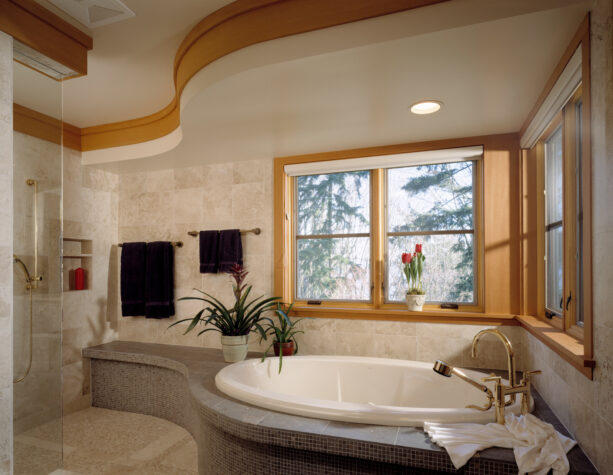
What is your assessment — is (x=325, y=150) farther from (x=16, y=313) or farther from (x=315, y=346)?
(x=16, y=313)

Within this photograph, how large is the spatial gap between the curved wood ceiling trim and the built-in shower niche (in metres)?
1.90

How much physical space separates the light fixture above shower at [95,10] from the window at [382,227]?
5.42 ft

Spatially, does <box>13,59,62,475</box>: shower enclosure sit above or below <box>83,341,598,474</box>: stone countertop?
above

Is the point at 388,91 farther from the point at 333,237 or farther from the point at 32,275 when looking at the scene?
the point at 32,275

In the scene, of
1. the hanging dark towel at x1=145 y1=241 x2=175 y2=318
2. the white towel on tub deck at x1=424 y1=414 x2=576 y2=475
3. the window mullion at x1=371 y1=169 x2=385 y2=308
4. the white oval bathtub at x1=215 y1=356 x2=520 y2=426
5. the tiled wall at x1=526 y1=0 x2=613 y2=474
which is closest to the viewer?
the tiled wall at x1=526 y1=0 x2=613 y2=474

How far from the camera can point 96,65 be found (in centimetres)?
232

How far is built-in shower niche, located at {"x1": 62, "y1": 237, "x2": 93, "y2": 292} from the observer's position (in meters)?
3.36

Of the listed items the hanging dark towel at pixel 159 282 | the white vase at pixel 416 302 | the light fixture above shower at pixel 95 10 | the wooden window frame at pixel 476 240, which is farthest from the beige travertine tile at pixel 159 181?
the white vase at pixel 416 302

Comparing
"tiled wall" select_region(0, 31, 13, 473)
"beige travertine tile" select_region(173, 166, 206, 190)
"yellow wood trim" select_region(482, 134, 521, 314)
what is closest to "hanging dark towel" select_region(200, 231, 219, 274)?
"beige travertine tile" select_region(173, 166, 206, 190)

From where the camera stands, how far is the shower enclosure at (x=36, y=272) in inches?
74.0

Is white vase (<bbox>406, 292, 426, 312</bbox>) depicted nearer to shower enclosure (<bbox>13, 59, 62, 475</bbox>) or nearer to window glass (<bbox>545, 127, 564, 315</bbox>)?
window glass (<bbox>545, 127, 564, 315</bbox>)

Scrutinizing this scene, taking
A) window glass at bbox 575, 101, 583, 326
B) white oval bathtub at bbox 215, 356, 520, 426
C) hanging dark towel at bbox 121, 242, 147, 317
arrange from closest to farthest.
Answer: window glass at bbox 575, 101, 583, 326, white oval bathtub at bbox 215, 356, 520, 426, hanging dark towel at bbox 121, 242, 147, 317

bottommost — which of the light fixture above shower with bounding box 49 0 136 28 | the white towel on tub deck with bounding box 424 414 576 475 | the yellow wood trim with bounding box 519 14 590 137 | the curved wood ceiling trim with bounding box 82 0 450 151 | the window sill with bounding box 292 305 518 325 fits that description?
the white towel on tub deck with bounding box 424 414 576 475

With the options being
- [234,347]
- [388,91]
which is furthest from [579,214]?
[234,347]
